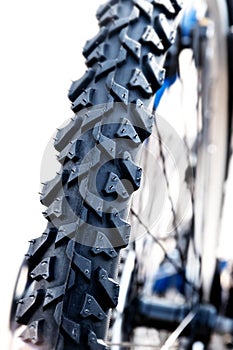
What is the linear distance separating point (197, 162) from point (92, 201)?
0.77m

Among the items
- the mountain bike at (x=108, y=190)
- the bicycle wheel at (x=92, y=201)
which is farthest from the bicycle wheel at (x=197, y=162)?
the bicycle wheel at (x=92, y=201)

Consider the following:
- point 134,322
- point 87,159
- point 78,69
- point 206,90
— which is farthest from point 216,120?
point 87,159

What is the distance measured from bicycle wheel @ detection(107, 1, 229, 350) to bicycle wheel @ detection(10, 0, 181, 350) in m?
0.49

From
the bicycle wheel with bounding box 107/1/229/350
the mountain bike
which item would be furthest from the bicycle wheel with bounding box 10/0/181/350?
the bicycle wheel with bounding box 107/1/229/350

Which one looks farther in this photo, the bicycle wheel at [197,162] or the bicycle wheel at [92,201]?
the bicycle wheel at [197,162]

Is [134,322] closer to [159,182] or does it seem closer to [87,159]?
[159,182]

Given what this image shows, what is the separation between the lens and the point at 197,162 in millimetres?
1408

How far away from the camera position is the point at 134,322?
1300 mm

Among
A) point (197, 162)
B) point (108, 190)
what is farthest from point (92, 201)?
point (197, 162)

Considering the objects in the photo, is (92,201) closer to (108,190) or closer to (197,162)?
(108,190)

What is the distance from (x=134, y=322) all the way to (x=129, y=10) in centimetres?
73

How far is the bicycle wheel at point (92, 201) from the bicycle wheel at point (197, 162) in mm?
494

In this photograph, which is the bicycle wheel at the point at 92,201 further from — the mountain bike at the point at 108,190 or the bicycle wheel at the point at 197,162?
the bicycle wheel at the point at 197,162

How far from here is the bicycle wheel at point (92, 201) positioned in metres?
0.65
